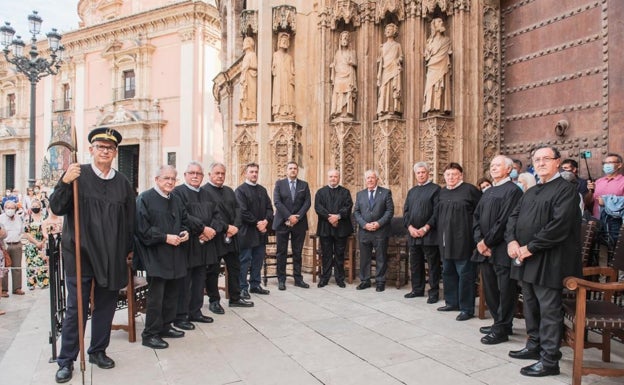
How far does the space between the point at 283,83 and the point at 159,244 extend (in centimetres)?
464

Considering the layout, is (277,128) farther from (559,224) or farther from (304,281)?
Answer: (559,224)

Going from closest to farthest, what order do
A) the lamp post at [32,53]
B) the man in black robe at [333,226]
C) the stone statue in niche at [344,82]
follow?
the man in black robe at [333,226] < the stone statue in niche at [344,82] < the lamp post at [32,53]

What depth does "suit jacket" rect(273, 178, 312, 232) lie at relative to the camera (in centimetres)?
717

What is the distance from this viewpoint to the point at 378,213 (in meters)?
7.06

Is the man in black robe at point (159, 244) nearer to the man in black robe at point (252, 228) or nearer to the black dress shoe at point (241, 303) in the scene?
the black dress shoe at point (241, 303)

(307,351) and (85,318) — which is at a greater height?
(85,318)

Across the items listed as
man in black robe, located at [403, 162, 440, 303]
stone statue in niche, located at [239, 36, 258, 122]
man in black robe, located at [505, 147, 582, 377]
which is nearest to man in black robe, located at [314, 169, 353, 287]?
man in black robe, located at [403, 162, 440, 303]

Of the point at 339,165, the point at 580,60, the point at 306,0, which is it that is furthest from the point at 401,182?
the point at 306,0

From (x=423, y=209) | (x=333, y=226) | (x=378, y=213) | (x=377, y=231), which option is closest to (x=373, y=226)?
(x=377, y=231)

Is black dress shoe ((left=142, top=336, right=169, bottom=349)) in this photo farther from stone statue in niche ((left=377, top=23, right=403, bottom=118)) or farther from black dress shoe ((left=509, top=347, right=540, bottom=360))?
stone statue in niche ((left=377, top=23, right=403, bottom=118))

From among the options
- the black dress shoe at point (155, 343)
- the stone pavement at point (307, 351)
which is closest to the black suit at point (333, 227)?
the stone pavement at point (307, 351)

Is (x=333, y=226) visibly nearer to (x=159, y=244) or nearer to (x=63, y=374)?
(x=159, y=244)

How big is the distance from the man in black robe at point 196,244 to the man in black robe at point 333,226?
2.05m

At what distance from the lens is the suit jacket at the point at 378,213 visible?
22.9ft
